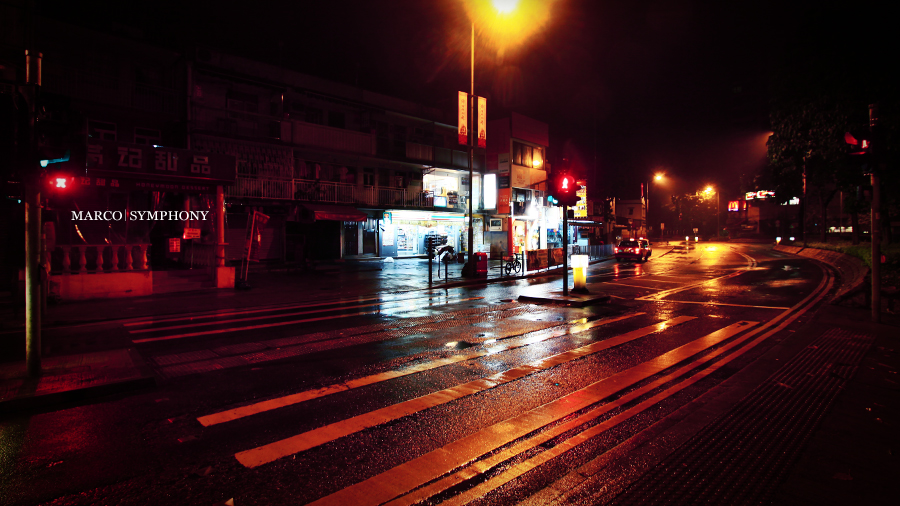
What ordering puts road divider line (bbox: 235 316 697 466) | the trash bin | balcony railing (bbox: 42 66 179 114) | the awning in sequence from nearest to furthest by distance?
road divider line (bbox: 235 316 697 466) < balcony railing (bbox: 42 66 179 114) < the trash bin < the awning

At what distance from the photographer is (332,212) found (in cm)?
2270

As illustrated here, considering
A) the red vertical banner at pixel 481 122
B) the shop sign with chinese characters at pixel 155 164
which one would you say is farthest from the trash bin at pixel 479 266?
the shop sign with chinese characters at pixel 155 164

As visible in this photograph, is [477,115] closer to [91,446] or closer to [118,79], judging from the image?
[118,79]

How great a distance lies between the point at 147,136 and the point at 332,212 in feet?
28.4

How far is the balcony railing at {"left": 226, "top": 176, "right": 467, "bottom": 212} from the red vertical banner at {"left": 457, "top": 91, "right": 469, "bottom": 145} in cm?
804

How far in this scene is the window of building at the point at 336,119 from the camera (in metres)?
25.6

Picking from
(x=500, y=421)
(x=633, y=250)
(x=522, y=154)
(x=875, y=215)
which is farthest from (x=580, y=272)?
(x=522, y=154)

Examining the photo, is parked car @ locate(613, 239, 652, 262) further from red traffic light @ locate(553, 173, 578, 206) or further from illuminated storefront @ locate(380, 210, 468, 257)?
red traffic light @ locate(553, 173, 578, 206)

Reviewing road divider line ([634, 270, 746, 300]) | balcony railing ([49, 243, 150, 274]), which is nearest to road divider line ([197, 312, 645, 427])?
road divider line ([634, 270, 746, 300])

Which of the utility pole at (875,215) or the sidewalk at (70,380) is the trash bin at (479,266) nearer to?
the utility pole at (875,215)

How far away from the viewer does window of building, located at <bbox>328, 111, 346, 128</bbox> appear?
25.6 meters

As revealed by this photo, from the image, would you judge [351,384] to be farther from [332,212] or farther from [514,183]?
[514,183]

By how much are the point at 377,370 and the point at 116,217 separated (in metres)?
14.3

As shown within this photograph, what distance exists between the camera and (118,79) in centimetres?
1786
